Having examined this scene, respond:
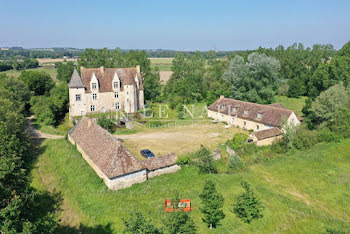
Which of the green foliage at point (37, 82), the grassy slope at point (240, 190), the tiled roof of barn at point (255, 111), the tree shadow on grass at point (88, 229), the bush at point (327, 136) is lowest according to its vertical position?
the tree shadow on grass at point (88, 229)

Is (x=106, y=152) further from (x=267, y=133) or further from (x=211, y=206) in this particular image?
(x=267, y=133)

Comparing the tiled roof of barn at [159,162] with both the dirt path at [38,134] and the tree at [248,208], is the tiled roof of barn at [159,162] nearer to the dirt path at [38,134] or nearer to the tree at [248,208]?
the tree at [248,208]

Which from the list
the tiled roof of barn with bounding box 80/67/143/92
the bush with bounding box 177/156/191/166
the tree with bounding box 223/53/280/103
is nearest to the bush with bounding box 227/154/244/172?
the bush with bounding box 177/156/191/166

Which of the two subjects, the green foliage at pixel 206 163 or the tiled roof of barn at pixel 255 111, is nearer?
the green foliage at pixel 206 163

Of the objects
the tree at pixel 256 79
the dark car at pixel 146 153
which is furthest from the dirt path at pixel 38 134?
the tree at pixel 256 79

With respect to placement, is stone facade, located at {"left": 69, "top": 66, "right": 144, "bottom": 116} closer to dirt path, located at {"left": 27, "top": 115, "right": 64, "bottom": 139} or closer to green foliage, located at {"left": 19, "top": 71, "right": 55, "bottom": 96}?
dirt path, located at {"left": 27, "top": 115, "right": 64, "bottom": 139}

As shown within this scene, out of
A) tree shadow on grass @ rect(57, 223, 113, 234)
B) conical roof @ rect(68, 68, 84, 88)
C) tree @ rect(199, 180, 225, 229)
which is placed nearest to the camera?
tree @ rect(199, 180, 225, 229)

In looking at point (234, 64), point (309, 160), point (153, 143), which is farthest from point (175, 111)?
point (309, 160)
